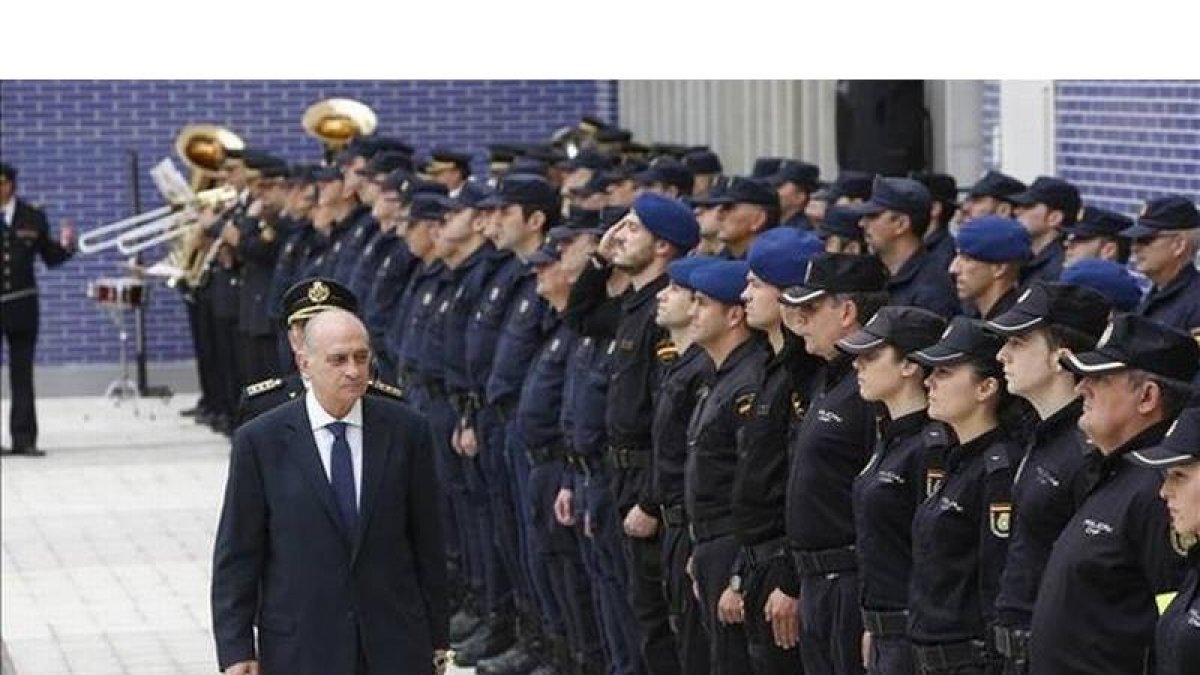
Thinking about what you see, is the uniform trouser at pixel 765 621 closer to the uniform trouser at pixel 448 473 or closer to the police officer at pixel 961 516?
the police officer at pixel 961 516

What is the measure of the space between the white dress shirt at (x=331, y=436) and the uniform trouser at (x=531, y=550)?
13.3ft

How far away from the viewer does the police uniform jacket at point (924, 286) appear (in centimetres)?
1192

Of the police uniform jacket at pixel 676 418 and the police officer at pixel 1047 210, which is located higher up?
the police officer at pixel 1047 210

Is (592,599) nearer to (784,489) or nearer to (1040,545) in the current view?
(784,489)

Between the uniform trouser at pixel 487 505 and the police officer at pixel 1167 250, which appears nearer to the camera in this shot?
the police officer at pixel 1167 250

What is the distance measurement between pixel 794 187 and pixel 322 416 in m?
6.26

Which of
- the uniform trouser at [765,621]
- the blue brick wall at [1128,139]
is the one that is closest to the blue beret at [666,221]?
the uniform trouser at [765,621]

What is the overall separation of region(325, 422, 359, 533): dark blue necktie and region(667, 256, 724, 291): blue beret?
6.36 feet

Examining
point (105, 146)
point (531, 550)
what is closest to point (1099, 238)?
point (531, 550)

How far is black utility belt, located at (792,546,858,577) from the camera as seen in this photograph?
9.26 metres

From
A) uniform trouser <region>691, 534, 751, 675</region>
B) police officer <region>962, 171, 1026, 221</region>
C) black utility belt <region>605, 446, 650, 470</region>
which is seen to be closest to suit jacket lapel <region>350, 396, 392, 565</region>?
uniform trouser <region>691, 534, 751, 675</region>

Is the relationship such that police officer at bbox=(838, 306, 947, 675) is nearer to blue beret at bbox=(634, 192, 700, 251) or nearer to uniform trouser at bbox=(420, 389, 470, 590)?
blue beret at bbox=(634, 192, 700, 251)

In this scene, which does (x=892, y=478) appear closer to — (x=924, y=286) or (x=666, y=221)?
(x=666, y=221)
